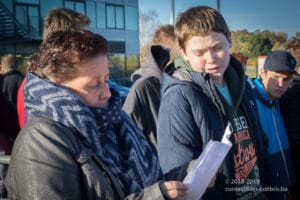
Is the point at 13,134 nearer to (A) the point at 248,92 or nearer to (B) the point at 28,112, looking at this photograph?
(B) the point at 28,112

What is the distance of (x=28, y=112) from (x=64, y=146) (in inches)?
10.1

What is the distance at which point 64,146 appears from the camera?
61.6 inches

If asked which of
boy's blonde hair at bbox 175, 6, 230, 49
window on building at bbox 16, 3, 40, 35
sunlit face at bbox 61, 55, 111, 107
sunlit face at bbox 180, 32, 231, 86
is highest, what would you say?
window on building at bbox 16, 3, 40, 35

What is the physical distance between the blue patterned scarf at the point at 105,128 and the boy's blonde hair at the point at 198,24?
595mm

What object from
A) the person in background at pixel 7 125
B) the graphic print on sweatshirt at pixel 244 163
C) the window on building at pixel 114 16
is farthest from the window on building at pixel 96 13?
the graphic print on sweatshirt at pixel 244 163

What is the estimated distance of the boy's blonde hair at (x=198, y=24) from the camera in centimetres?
228

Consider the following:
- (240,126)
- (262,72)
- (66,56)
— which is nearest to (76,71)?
(66,56)

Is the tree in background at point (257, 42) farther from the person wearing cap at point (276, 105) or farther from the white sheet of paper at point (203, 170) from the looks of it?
the white sheet of paper at point (203, 170)

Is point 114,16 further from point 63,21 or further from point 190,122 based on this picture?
point 190,122

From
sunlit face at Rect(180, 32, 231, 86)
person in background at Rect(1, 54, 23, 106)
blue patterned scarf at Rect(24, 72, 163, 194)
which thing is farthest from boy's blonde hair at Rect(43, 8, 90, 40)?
person in background at Rect(1, 54, 23, 106)

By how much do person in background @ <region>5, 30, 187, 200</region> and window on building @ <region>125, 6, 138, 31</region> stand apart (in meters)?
31.3

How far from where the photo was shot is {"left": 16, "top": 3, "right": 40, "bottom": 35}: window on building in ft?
82.1

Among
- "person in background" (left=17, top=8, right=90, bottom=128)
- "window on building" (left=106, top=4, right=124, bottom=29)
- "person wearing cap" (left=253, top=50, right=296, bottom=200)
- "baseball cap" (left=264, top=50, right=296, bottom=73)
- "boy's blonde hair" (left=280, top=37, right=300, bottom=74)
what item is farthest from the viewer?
"window on building" (left=106, top=4, right=124, bottom=29)

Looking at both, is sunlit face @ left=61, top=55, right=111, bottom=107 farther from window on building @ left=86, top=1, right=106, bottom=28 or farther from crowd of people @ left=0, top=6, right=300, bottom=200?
window on building @ left=86, top=1, right=106, bottom=28
